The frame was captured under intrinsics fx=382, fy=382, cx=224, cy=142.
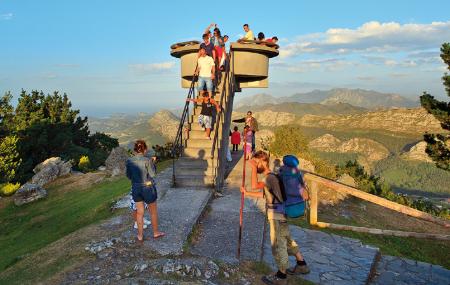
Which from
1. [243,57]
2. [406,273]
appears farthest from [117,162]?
[406,273]

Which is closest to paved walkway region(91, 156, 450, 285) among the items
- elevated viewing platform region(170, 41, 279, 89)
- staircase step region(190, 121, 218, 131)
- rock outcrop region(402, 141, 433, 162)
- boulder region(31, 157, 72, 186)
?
staircase step region(190, 121, 218, 131)

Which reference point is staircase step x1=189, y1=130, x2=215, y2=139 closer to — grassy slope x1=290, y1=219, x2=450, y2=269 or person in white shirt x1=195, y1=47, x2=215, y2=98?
person in white shirt x1=195, y1=47, x2=215, y2=98

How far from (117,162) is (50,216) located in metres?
7.08

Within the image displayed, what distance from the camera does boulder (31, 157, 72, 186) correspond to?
1980 centimetres

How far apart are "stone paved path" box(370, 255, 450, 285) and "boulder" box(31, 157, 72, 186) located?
56.7ft

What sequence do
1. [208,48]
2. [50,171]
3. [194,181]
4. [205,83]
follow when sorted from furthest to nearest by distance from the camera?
[50,171] → [208,48] → [205,83] → [194,181]

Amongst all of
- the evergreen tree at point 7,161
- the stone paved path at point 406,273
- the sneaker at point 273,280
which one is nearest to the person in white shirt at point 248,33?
the stone paved path at point 406,273

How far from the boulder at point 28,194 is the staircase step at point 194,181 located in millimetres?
9720

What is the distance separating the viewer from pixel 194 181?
10.9 meters

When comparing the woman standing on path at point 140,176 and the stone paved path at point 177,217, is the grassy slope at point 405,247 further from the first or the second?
the woman standing on path at point 140,176

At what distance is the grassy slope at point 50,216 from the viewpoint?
10.5 m

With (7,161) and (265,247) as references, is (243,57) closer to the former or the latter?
(265,247)

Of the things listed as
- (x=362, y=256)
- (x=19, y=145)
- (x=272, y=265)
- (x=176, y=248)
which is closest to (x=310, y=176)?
(x=362, y=256)

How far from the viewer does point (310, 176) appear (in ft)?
28.6
